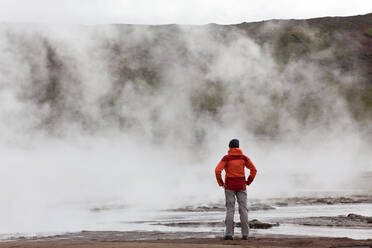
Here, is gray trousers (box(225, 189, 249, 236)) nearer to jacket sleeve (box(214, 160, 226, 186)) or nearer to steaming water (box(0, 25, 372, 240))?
jacket sleeve (box(214, 160, 226, 186))

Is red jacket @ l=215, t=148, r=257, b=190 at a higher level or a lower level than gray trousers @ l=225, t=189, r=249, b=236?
higher

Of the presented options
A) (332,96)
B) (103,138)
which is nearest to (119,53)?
(332,96)

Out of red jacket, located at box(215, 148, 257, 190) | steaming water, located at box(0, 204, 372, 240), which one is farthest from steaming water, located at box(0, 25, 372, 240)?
red jacket, located at box(215, 148, 257, 190)

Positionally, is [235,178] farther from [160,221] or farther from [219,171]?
[160,221]

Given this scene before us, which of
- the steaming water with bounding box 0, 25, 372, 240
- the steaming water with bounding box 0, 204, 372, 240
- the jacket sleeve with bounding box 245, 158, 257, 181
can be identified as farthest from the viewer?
the steaming water with bounding box 0, 25, 372, 240

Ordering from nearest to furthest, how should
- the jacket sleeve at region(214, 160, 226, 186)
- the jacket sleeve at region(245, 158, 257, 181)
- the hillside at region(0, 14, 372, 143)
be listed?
the jacket sleeve at region(214, 160, 226, 186)
the jacket sleeve at region(245, 158, 257, 181)
the hillside at region(0, 14, 372, 143)

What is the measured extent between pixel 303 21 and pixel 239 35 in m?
17.7

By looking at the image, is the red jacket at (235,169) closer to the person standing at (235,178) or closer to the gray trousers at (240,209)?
the person standing at (235,178)

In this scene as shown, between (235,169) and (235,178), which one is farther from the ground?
(235,169)

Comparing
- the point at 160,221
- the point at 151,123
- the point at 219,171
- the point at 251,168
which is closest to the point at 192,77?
the point at 151,123

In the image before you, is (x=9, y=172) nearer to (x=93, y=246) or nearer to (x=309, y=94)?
(x=93, y=246)

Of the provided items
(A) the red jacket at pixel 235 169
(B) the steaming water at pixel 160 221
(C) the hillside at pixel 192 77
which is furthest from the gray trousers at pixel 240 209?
(C) the hillside at pixel 192 77

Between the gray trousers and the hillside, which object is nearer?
the gray trousers

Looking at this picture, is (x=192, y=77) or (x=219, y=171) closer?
(x=219, y=171)
